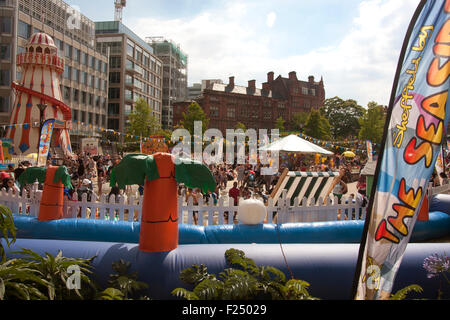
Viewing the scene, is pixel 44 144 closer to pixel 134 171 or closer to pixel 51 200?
pixel 51 200

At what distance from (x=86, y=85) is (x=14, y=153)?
65.7ft

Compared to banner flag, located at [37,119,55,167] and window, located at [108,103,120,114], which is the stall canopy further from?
window, located at [108,103,120,114]

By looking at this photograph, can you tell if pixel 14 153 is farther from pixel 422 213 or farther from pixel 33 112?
pixel 422 213

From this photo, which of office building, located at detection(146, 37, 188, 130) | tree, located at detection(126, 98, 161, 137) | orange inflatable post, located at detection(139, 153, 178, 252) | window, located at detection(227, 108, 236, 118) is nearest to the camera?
orange inflatable post, located at detection(139, 153, 178, 252)

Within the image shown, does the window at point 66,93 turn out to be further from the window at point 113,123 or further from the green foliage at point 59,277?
the green foliage at point 59,277

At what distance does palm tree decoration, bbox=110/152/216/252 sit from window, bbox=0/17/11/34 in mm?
38640

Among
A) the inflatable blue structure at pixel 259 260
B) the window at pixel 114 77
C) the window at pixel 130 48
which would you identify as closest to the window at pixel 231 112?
the window at pixel 130 48

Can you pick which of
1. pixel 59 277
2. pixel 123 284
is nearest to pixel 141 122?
pixel 59 277

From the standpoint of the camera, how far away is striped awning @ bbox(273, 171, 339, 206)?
8.54 meters

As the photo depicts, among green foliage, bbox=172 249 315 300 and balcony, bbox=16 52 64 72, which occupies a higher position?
balcony, bbox=16 52 64 72

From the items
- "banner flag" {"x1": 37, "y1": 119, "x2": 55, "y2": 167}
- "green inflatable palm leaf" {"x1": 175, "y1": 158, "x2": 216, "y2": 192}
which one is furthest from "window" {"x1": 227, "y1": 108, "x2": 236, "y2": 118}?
"green inflatable palm leaf" {"x1": 175, "y1": 158, "x2": 216, "y2": 192}

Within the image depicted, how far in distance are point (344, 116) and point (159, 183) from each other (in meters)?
70.3
